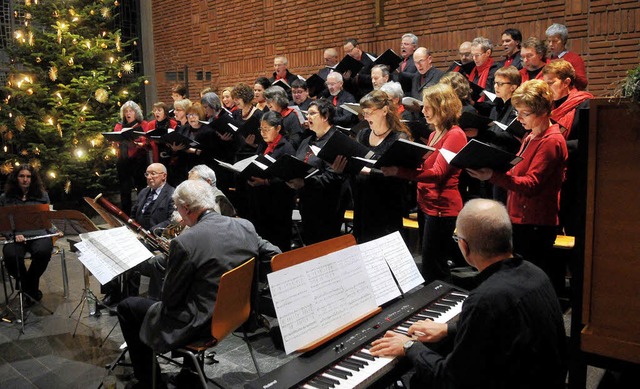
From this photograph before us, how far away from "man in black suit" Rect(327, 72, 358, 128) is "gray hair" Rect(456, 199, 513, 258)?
171 inches

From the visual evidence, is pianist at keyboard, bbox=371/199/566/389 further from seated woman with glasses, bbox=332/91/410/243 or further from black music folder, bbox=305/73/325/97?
black music folder, bbox=305/73/325/97

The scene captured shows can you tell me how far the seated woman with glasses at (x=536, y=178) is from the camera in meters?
3.52

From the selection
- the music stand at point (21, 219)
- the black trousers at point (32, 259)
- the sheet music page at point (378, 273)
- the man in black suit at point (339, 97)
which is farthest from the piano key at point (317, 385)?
the man in black suit at point (339, 97)

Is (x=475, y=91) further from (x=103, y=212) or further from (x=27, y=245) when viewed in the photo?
(x=27, y=245)

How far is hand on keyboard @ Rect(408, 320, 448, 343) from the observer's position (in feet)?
7.47

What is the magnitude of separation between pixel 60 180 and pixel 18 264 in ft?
14.1

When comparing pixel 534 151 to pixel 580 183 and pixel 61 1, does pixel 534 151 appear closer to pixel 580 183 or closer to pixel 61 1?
pixel 580 183

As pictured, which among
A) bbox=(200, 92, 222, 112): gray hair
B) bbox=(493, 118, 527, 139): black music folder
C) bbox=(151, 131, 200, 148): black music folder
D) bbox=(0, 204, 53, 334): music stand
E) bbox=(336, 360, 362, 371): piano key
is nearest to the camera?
bbox=(336, 360, 362, 371): piano key

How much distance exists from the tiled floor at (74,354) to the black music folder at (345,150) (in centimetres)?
150

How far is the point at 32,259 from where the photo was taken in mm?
5488

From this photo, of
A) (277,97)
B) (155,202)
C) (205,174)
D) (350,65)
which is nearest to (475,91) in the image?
(350,65)

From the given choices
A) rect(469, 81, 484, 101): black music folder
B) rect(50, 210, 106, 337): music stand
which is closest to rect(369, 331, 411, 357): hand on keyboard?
rect(50, 210, 106, 337): music stand

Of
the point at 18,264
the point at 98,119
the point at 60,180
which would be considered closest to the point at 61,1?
the point at 98,119

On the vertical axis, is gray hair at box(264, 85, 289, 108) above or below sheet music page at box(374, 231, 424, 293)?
above
